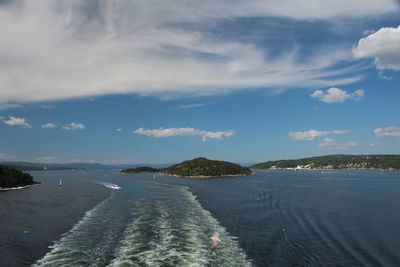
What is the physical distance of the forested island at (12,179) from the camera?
108 metres

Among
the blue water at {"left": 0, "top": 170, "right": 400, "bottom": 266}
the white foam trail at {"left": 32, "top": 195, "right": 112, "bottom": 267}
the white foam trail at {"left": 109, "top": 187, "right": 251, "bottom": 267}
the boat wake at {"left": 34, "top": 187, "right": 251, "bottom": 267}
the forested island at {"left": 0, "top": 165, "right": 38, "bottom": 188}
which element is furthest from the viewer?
the forested island at {"left": 0, "top": 165, "right": 38, "bottom": 188}

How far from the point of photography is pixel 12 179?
112 meters

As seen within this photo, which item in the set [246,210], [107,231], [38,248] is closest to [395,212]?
[246,210]

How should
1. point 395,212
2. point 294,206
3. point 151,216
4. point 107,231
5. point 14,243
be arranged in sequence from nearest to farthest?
point 14,243, point 107,231, point 151,216, point 395,212, point 294,206

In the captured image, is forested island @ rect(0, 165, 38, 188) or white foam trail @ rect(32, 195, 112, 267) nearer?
white foam trail @ rect(32, 195, 112, 267)

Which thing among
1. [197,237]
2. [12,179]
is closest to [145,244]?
[197,237]

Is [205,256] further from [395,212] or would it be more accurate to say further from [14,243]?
[395,212]

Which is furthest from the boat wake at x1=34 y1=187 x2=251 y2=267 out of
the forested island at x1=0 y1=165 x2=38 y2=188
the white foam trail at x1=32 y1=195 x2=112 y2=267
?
the forested island at x1=0 y1=165 x2=38 y2=188

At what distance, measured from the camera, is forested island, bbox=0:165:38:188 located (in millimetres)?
107875

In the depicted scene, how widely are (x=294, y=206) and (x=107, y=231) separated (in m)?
39.3

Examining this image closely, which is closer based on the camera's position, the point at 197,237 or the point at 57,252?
the point at 57,252

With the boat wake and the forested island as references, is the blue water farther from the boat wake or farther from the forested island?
the forested island

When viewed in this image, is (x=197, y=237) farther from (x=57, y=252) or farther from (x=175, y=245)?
(x=57, y=252)

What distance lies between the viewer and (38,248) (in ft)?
96.4
